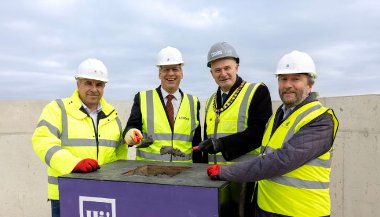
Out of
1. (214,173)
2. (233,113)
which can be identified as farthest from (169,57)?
(214,173)

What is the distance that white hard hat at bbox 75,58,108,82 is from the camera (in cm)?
258

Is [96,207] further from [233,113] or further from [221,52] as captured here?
[221,52]

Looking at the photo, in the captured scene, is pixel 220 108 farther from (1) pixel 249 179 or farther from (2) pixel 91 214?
(2) pixel 91 214

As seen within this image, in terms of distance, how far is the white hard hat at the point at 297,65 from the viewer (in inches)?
83.8

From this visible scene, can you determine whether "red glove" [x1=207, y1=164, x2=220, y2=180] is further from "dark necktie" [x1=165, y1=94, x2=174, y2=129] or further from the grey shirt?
"dark necktie" [x1=165, y1=94, x2=174, y2=129]

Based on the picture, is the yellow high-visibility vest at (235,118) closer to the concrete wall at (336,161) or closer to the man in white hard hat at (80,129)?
the man in white hard hat at (80,129)

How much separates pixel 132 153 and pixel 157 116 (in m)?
1.77

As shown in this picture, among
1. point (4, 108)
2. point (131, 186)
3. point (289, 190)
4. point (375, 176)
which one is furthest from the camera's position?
point (4, 108)

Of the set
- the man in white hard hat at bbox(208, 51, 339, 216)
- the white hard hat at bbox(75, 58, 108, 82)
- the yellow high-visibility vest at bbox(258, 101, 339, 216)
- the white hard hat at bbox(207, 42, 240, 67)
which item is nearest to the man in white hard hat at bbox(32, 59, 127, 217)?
the white hard hat at bbox(75, 58, 108, 82)

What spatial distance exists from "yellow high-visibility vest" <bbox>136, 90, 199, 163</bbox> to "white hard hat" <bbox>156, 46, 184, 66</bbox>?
0.28 meters

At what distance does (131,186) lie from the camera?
1.81 metres

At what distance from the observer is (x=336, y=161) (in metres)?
3.63

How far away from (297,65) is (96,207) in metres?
1.44

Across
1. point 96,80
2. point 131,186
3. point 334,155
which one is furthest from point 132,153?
point 131,186
